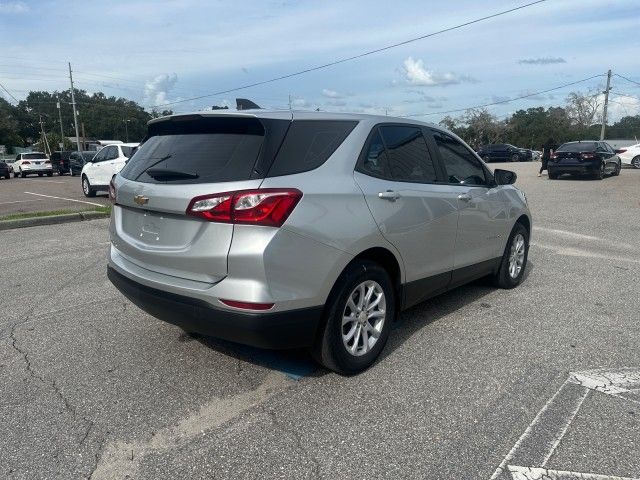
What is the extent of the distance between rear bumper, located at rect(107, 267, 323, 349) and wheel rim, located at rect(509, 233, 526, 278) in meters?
3.11

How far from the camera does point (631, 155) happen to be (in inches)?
1163

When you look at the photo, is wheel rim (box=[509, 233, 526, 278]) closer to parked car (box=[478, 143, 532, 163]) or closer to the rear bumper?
the rear bumper

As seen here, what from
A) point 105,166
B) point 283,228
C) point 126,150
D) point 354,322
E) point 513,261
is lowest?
point 513,261

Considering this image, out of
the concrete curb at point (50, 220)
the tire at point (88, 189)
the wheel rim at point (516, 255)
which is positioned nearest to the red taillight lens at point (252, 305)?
the wheel rim at point (516, 255)

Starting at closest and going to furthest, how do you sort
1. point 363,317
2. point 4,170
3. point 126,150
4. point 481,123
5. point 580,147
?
point 363,317, point 126,150, point 580,147, point 4,170, point 481,123

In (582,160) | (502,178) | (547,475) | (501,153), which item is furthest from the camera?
(501,153)

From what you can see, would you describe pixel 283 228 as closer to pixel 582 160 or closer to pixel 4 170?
pixel 582 160

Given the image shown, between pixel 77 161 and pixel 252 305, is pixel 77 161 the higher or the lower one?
the lower one

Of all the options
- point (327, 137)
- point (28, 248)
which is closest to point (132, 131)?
point (28, 248)

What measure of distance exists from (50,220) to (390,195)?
860 centimetres

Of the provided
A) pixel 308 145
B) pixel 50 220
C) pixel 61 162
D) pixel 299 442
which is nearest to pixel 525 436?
pixel 299 442

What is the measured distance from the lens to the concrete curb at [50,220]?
31.3 feet

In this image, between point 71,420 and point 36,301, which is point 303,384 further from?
point 36,301

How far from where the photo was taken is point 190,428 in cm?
293
